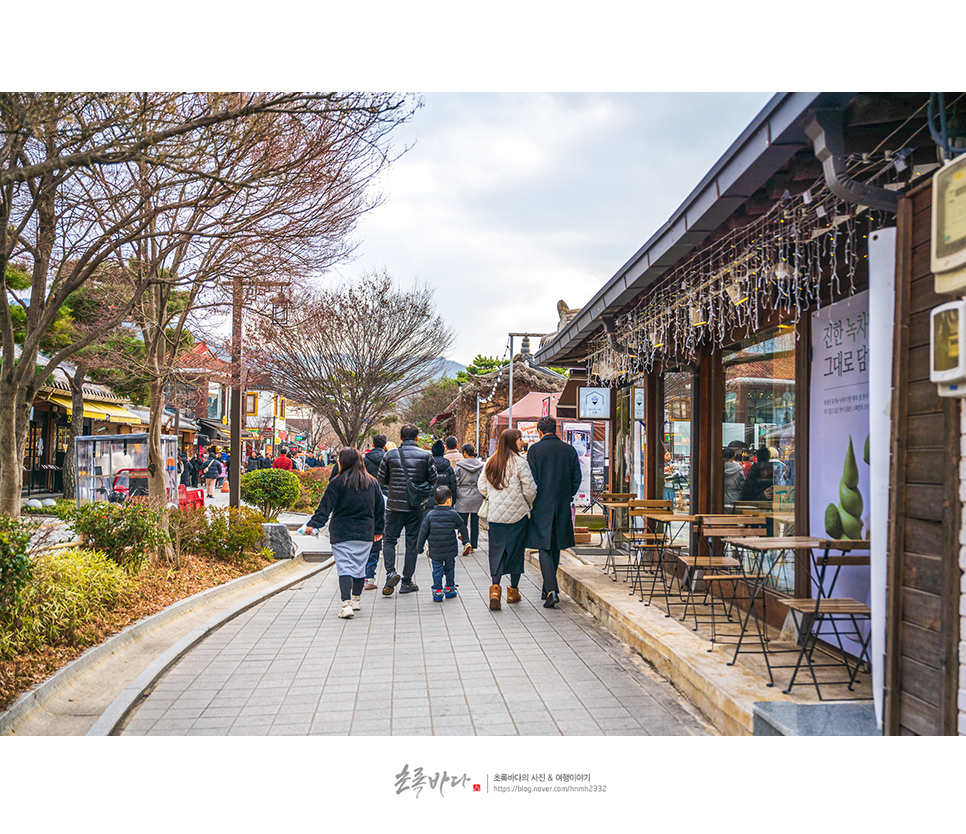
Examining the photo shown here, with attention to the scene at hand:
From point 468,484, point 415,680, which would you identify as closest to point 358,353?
point 468,484

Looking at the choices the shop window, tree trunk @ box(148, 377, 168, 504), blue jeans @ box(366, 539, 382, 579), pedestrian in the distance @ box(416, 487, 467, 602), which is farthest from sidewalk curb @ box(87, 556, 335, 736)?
the shop window

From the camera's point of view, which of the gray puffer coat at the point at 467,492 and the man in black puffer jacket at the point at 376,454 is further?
the gray puffer coat at the point at 467,492

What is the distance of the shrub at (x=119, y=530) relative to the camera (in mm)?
7469

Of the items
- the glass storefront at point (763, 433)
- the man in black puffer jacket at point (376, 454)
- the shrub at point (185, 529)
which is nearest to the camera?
the glass storefront at point (763, 433)

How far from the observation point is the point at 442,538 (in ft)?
25.5

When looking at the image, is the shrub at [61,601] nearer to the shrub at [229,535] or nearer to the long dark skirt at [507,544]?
the shrub at [229,535]

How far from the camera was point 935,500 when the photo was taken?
3.08 metres

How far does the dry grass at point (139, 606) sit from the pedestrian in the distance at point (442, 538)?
2.74 meters

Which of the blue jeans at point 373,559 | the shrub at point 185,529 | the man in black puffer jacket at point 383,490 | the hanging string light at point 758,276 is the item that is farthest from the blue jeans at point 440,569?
the hanging string light at point 758,276

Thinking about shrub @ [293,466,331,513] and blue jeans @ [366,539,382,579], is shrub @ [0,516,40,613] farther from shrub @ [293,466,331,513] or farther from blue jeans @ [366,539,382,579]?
shrub @ [293,466,331,513]

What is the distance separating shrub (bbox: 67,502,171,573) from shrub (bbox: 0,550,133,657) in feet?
2.05

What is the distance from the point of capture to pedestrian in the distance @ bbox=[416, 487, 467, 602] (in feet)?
25.6

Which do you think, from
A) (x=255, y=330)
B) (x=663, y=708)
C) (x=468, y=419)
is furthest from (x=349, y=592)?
(x=468, y=419)

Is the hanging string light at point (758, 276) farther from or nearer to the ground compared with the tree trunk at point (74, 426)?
farther from the ground
